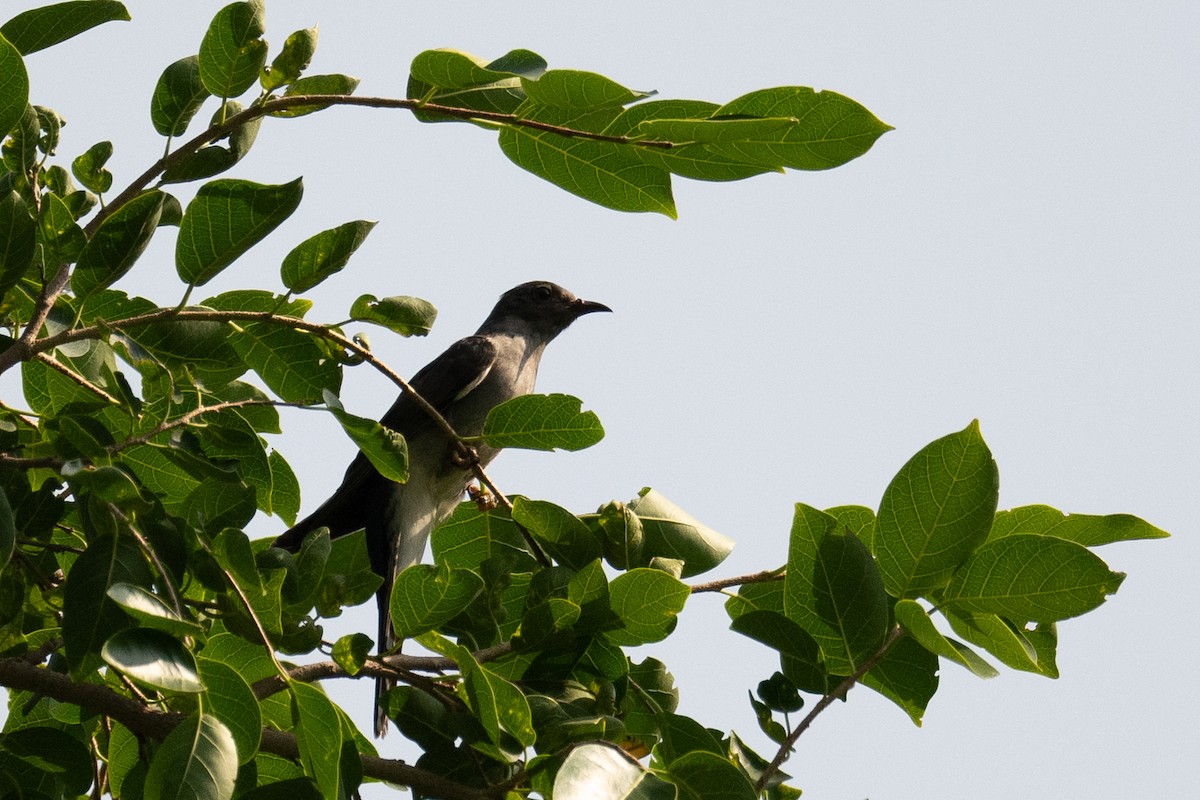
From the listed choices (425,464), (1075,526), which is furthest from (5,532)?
(425,464)

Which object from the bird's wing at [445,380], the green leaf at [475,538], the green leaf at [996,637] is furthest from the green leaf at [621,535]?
the bird's wing at [445,380]

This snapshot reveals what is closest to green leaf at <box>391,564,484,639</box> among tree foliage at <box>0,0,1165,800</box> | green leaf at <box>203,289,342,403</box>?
tree foliage at <box>0,0,1165,800</box>

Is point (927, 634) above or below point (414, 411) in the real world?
above

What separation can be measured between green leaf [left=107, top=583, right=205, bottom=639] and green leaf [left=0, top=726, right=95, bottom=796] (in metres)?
0.85

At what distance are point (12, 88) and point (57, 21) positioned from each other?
0.32 metres

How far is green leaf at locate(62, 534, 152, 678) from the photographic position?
6.36ft

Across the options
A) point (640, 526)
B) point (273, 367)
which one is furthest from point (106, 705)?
point (640, 526)

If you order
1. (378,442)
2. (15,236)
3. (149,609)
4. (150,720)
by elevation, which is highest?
(15,236)

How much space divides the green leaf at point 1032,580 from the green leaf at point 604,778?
2.11ft

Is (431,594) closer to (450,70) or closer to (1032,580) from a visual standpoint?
(450,70)

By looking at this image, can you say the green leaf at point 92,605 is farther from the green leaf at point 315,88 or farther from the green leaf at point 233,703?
the green leaf at point 315,88

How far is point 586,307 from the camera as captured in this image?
25.3ft

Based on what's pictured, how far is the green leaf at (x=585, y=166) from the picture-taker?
2.27 metres

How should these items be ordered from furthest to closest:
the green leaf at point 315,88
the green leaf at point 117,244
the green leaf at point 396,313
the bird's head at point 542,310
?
the bird's head at point 542,310 → the green leaf at point 396,313 → the green leaf at point 315,88 → the green leaf at point 117,244
